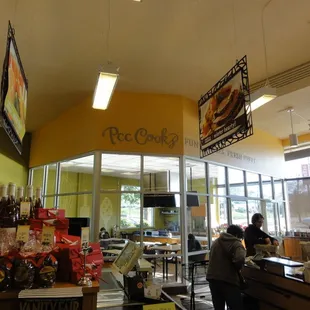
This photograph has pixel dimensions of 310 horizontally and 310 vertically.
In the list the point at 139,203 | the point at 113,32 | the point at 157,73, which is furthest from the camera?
the point at 139,203

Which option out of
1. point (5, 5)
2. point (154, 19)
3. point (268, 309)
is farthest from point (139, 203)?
point (5, 5)

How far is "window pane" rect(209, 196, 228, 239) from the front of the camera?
7089 mm

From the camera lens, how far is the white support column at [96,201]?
235 inches

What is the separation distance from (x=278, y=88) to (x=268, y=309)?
4.00m

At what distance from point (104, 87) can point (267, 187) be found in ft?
24.1

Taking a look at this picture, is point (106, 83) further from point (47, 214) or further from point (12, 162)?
point (12, 162)

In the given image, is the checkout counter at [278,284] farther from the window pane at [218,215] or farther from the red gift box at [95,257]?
the window pane at [218,215]

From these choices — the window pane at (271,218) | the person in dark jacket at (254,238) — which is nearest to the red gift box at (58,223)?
the person in dark jacket at (254,238)

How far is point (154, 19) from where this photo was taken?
406cm

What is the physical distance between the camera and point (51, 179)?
810 cm

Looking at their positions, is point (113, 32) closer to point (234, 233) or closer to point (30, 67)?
point (30, 67)

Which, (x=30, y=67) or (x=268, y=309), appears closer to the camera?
(x=268, y=309)

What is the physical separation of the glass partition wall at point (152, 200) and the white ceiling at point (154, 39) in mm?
1740

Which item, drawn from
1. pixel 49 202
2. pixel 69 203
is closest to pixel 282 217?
pixel 69 203
